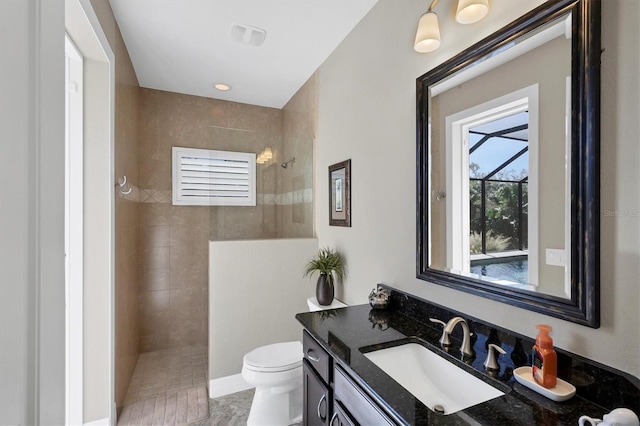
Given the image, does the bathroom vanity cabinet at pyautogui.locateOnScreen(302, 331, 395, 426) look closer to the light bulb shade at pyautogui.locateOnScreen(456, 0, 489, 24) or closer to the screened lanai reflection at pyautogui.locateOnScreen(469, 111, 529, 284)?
the screened lanai reflection at pyautogui.locateOnScreen(469, 111, 529, 284)

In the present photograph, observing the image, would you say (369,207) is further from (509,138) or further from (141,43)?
(141,43)

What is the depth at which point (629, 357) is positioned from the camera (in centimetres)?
79

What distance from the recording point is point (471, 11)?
117 centimetres

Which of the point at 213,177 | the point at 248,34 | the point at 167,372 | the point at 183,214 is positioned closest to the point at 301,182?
the point at 213,177

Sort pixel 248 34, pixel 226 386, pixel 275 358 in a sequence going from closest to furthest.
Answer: pixel 275 358
pixel 248 34
pixel 226 386

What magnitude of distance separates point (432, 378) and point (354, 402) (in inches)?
13.0

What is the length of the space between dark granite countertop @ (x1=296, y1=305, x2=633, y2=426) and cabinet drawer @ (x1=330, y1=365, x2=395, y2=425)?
45 mm

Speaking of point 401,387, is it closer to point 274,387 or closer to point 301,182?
point 274,387

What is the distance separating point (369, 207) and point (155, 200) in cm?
231

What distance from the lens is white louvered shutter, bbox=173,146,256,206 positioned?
2758mm

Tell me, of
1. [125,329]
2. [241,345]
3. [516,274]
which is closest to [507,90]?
[516,274]

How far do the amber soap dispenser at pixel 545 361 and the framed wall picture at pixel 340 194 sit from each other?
1359 mm

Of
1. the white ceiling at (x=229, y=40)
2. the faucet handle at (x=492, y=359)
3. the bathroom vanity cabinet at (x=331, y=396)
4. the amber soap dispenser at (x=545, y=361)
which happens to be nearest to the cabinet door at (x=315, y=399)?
the bathroom vanity cabinet at (x=331, y=396)

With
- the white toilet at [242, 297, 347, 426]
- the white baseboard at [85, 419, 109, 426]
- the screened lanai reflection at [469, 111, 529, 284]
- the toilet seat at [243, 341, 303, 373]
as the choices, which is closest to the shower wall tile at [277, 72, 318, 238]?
the toilet seat at [243, 341, 303, 373]
